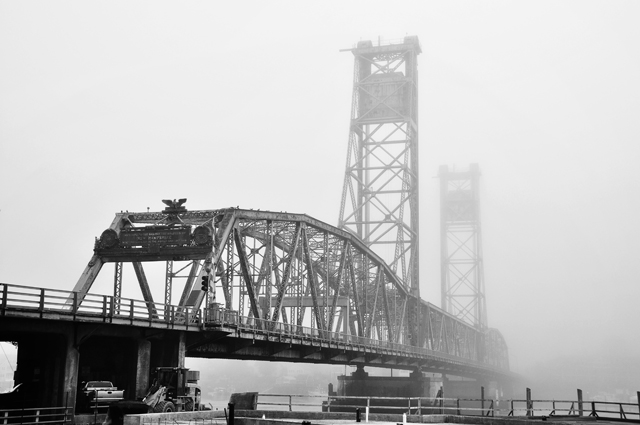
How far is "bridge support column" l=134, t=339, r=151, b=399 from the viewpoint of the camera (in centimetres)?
4119

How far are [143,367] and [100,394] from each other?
3875 mm

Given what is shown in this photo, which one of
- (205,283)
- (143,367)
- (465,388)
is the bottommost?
(465,388)

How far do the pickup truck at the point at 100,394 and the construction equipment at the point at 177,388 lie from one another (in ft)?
5.07

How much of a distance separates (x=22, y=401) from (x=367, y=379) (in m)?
50.0

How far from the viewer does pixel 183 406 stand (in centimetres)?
3888

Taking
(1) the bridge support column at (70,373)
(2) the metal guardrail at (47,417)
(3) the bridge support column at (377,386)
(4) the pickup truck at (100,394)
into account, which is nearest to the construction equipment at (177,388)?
(4) the pickup truck at (100,394)

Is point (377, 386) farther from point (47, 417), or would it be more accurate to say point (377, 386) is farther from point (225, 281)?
point (47, 417)

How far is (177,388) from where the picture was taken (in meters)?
40.3

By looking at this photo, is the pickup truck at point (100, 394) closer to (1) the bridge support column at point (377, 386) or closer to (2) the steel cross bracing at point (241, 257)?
(2) the steel cross bracing at point (241, 257)

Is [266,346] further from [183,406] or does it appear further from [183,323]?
[183,406]

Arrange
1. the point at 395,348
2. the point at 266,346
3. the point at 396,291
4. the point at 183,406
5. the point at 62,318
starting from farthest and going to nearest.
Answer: the point at 396,291, the point at 395,348, the point at 266,346, the point at 183,406, the point at 62,318

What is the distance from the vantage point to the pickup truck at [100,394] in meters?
38.0

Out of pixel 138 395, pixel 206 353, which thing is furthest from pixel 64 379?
pixel 206 353

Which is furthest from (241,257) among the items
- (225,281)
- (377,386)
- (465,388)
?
(465,388)
